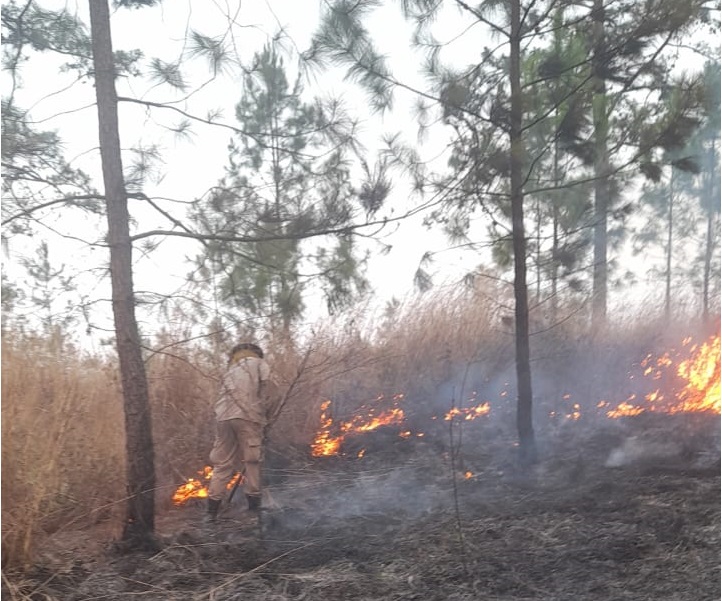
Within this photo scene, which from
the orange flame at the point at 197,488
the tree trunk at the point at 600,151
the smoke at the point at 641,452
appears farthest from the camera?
the smoke at the point at 641,452

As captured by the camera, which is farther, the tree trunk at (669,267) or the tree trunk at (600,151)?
the tree trunk at (669,267)

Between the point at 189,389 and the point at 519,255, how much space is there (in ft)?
7.37

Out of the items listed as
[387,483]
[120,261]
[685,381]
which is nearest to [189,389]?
[120,261]

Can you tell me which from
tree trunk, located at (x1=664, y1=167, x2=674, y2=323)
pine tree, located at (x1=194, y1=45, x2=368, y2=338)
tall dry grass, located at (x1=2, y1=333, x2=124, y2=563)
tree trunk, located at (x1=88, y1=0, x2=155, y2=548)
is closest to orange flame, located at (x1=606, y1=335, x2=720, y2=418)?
tree trunk, located at (x1=664, y1=167, x2=674, y2=323)

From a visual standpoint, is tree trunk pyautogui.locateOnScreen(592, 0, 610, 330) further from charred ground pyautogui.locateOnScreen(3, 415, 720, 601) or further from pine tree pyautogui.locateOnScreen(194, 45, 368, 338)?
pine tree pyautogui.locateOnScreen(194, 45, 368, 338)

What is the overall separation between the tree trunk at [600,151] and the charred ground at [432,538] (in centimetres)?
143

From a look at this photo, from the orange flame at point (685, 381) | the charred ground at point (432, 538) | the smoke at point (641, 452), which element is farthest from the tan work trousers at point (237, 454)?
the orange flame at point (685, 381)

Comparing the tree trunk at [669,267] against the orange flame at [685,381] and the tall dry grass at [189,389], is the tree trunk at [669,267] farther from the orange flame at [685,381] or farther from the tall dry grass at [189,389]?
the tall dry grass at [189,389]

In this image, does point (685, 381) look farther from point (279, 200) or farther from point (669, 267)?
point (279, 200)

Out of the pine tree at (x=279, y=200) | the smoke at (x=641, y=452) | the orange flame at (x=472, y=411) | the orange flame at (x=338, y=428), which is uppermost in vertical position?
the pine tree at (x=279, y=200)

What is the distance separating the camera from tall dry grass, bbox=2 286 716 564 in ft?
10.4

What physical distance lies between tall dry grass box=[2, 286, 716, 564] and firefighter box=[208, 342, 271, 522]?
2.8 inches

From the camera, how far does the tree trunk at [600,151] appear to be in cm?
431

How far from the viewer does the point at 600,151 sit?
450cm
